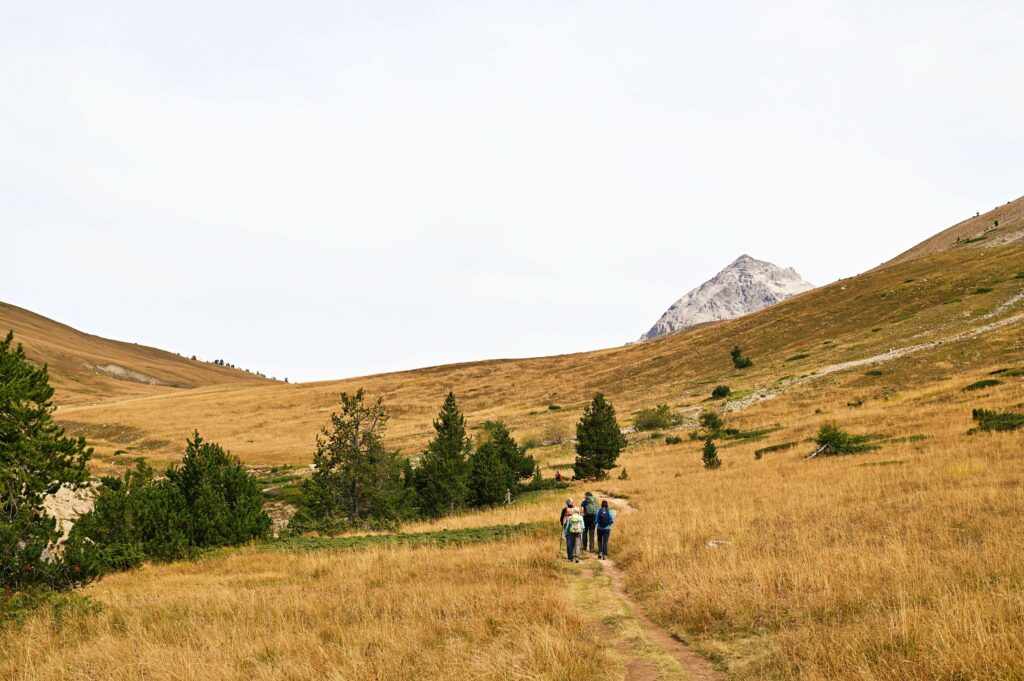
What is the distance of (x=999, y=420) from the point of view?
78.5 feet

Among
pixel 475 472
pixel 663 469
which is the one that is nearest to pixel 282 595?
pixel 475 472

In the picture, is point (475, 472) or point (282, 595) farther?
point (475, 472)

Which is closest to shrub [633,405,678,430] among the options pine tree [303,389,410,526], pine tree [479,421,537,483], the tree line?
the tree line

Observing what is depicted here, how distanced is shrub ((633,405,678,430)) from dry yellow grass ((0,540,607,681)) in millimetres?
40200

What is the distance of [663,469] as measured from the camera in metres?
33.2

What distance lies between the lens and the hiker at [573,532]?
14750 millimetres

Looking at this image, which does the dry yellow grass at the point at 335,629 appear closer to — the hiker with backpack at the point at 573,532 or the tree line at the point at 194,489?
the hiker with backpack at the point at 573,532

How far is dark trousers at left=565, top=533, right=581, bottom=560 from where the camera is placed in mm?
14820

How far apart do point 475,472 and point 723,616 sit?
23230 millimetres

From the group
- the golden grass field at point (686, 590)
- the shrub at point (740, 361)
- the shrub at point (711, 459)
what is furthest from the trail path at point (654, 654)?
the shrub at point (740, 361)

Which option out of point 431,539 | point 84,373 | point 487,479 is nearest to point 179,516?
point 431,539

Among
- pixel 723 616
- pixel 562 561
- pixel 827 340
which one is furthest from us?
pixel 827 340

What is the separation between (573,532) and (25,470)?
44.3ft

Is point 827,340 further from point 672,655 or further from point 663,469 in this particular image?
point 672,655
